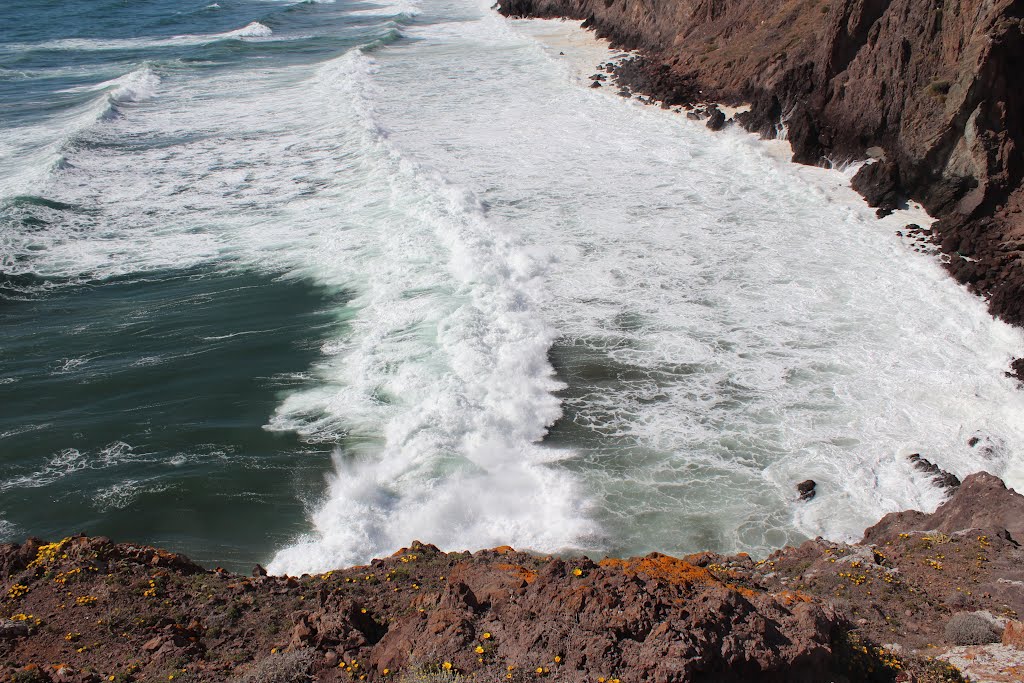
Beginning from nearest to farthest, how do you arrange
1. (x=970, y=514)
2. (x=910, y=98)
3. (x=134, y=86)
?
(x=970, y=514) < (x=910, y=98) < (x=134, y=86)

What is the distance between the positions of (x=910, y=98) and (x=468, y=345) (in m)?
16.4

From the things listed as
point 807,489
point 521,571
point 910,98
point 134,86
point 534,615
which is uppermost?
point 910,98

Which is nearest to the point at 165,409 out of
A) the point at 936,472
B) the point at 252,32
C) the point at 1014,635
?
the point at 936,472

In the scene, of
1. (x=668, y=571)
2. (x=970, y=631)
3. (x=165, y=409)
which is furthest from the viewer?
(x=165, y=409)

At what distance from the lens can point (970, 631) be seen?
834cm

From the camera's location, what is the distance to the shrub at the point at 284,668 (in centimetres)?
740

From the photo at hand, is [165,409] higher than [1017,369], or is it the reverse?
[1017,369]

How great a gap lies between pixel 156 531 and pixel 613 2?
152 ft

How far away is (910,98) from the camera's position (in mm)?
24156

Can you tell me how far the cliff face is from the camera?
20.9m

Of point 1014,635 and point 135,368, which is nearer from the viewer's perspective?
point 1014,635

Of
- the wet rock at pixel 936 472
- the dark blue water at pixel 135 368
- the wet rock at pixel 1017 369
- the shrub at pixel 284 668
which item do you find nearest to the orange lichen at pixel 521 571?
the shrub at pixel 284 668

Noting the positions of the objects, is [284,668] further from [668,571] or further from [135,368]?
[135,368]

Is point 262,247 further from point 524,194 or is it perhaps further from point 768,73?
point 768,73
